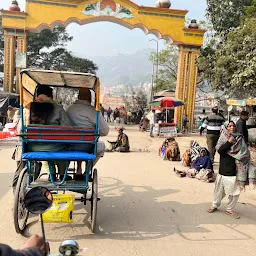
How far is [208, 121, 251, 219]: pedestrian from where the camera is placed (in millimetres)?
5176

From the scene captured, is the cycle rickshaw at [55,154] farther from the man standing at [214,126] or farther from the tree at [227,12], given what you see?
the tree at [227,12]

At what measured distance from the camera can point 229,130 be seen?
5.23 meters

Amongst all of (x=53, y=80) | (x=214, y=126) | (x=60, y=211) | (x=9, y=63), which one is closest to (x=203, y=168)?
(x=214, y=126)

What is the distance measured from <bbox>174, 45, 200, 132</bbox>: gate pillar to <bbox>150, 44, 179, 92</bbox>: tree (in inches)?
530

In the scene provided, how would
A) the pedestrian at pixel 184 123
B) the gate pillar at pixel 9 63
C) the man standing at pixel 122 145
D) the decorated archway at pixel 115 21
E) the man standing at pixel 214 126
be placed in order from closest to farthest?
the man standing at pixel 214 126, the man standing at pixel 122 145, the decorated archway at pixel 115 21, the gate pillar at pixel 9 63, the pedestrian at pixel 184 123

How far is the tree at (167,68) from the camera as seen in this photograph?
33.9m

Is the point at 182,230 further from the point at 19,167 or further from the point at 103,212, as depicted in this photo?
the point at 19,167

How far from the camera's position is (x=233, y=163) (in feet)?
17.2

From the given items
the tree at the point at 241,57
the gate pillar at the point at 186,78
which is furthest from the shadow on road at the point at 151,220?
the gate pillar at the point at 186,78

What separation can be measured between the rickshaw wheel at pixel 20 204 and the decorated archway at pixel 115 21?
1608cm

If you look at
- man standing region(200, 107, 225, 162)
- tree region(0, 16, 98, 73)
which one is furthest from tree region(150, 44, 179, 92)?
man standing region(200, 107, 225, 162)

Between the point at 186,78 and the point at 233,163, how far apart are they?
15712mm

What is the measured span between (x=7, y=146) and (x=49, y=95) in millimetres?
8297

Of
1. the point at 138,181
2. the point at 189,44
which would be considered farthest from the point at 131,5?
the point at 138,181
